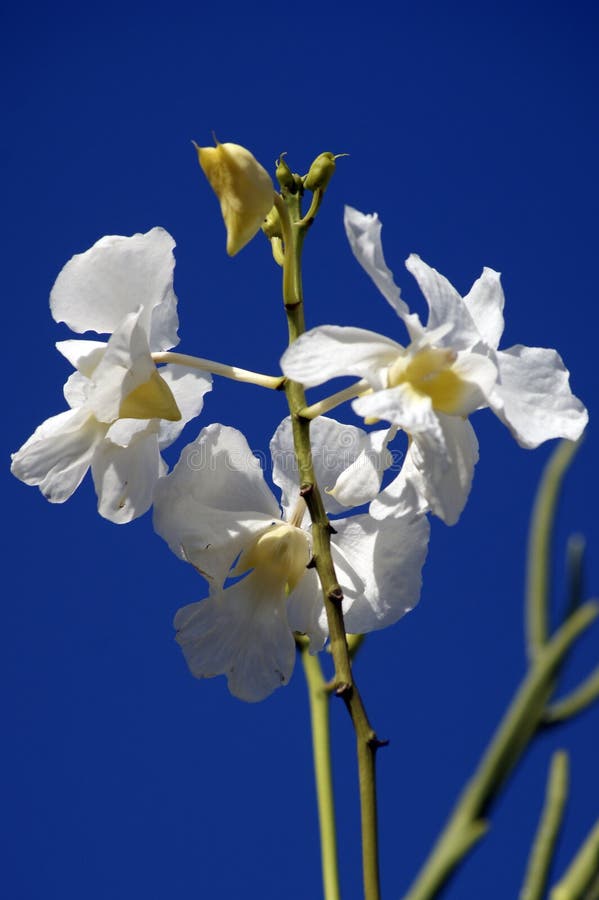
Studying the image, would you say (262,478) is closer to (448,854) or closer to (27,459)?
(27,459)

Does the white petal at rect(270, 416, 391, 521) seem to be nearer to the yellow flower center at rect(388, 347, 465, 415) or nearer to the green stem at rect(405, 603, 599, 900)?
the yellow flower center at rect(388, 347, 465, 415)

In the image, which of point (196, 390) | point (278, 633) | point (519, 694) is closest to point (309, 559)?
point (278, 633)

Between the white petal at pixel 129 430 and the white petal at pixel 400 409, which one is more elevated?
the white petal at pixel 129 430

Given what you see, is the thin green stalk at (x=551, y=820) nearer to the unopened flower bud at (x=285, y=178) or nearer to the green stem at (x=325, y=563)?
the green stem at (x=325, y=563)

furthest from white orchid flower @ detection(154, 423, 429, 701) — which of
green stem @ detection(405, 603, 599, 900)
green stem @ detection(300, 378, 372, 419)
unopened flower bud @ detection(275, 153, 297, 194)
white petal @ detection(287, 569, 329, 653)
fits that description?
green stem @ detection(405, 603, 599, 900)

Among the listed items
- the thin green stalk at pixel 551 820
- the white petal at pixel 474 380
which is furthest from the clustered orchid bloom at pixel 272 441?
the thin green stalk at pixel 551 820

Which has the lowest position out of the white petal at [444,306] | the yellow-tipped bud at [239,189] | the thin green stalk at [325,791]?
the thin green stalk at [325,791]

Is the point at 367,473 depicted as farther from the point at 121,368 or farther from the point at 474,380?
the point at 121,368
